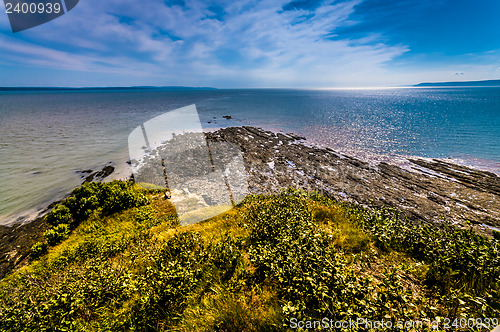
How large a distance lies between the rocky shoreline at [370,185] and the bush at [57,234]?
1.31 m

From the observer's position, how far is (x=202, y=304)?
4047 mm

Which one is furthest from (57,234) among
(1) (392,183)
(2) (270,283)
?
(1) (392,183)

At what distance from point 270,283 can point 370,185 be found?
19767 mm

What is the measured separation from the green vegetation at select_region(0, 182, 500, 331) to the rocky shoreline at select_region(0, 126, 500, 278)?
Answer: 29.5 feet

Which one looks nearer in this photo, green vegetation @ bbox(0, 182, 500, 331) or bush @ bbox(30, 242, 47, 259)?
green vegetation @ bbox(0, 182, 500, 331)

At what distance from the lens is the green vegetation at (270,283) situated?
3172 millimetres

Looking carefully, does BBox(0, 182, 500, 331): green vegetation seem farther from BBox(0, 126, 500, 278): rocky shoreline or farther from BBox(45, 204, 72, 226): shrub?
BBox(0, 126, 500, 278): rocky shoreline

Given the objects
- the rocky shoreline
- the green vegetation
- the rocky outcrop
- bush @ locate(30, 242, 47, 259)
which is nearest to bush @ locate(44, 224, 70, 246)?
bush @ locate(30, 242, 47, 259)

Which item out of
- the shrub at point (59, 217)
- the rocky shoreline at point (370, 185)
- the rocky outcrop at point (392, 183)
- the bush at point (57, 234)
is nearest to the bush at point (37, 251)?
the bush at point (57, 234)

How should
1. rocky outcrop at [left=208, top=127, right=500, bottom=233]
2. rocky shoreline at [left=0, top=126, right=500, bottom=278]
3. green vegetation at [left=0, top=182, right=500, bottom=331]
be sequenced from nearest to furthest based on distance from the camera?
green vegetation at [left=0, top=182, right=500, bottom=331]
rocky shoreline at [left=0, top=126, right=500, bottom=278]
rocky outcrop at [left=208, top=127, right=500, bottom=233]

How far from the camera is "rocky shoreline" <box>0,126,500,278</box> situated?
41.9 feet

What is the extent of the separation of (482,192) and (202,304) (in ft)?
89.6

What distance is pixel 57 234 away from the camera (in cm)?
998

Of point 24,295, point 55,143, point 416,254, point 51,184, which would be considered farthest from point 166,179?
point 55,143
